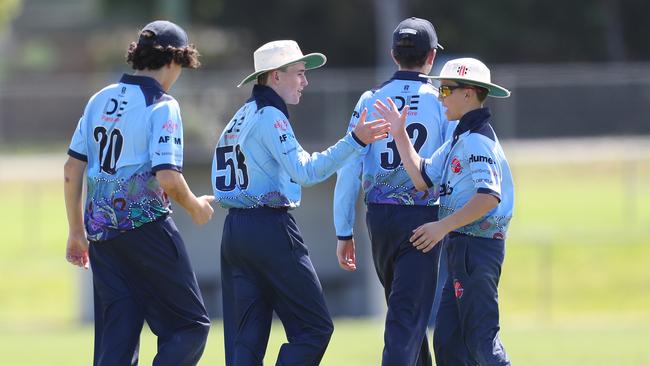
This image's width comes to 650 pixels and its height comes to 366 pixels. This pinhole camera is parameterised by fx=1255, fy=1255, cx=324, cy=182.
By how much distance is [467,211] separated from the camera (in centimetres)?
668

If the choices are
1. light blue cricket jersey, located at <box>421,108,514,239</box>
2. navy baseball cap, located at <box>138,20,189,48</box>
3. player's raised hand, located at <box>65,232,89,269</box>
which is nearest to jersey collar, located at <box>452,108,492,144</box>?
light blue cricket jersey, located at <box>421,108,514,239</box>

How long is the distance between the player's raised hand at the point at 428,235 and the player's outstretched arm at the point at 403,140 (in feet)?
0.92

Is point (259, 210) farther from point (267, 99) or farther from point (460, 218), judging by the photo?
point (460, 218)

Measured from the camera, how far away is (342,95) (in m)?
27.5

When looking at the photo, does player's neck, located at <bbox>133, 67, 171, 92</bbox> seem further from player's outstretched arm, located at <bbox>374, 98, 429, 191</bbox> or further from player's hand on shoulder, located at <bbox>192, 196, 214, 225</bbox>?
player's outstretched arm, located at <bbox>374, 98, 429, 191</bbox>

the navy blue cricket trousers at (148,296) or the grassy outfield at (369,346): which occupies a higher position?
the navy blue cricket trousers at (148,296)

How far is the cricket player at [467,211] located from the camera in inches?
267

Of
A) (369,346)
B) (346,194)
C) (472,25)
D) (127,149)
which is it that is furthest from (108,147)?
(472,25)

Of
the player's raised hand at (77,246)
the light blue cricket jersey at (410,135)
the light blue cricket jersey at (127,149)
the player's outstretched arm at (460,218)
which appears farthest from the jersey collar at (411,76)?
the player's raised hand at (77,246)

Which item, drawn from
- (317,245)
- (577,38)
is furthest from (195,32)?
(317,245)

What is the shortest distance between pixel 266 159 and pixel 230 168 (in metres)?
0.25

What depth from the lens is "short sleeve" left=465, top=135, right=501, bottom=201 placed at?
265 inches

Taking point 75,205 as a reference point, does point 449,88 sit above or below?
above

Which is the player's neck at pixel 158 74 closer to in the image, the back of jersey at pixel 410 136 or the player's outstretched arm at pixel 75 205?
the player's outstretched arm at pixel 75 205
